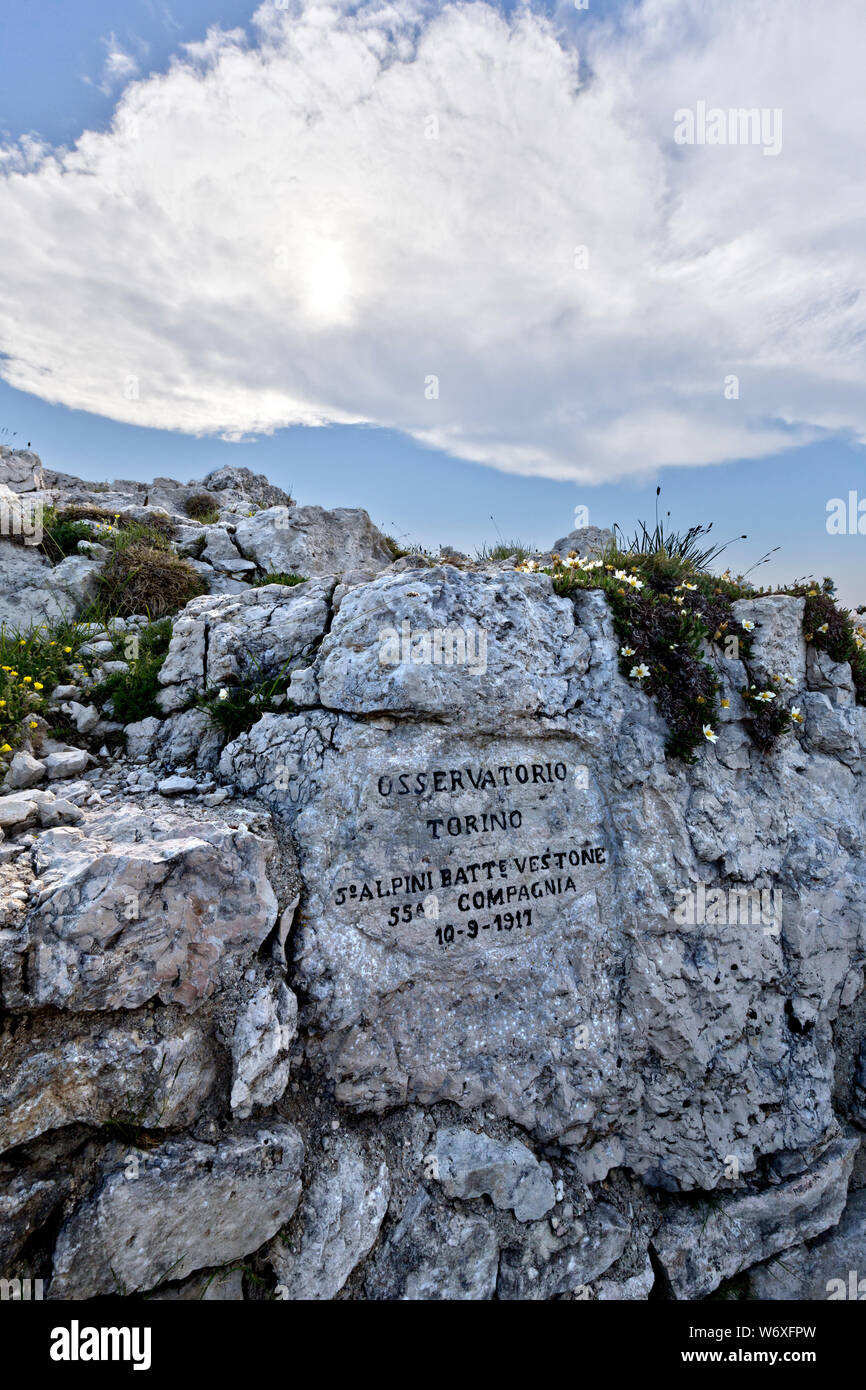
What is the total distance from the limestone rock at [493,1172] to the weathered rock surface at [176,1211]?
1.13 m

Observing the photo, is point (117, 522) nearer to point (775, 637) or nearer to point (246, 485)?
point (246, 485)

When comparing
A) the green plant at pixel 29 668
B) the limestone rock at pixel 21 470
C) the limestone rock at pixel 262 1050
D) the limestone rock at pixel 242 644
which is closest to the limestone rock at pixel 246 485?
the limestone rock at pixel 21 470

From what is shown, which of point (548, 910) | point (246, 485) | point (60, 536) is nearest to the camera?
point (548, 910)

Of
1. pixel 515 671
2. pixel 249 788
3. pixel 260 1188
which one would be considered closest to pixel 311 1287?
pixel 260 1188

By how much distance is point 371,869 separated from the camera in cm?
498

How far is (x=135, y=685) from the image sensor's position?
20.8 feet

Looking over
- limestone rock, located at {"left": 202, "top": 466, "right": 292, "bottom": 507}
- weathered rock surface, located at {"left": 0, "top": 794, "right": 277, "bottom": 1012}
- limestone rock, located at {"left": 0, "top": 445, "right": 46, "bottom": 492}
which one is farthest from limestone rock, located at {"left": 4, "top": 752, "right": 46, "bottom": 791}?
limestone rock, located at {"left": 202, "top": 466, "right": 292, "bottom": 507}

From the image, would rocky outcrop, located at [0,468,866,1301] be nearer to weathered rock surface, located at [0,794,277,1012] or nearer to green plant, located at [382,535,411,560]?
weathered rock surface, located at [0,794,277,1012]

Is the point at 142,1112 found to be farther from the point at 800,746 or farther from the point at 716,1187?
the point at 800,746

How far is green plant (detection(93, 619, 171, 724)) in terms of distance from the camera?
6.22 m

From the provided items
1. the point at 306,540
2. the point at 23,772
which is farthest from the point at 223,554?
the point at 23,772

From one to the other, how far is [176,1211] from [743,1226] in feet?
15.4

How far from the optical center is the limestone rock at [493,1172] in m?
4.76

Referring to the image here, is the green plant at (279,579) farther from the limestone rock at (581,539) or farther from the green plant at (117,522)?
the limestone rock at (581,539)
